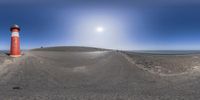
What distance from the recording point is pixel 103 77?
900 cm

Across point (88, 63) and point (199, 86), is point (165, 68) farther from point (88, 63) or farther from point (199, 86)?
point (88, 63)

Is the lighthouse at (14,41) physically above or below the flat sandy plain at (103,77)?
above

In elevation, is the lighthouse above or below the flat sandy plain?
above

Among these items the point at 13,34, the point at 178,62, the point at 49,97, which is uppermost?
the point at 13,34

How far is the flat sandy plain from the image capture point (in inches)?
245

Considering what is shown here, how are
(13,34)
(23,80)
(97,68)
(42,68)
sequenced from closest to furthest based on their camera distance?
1. (23,80)
2. (42,68)
3. (97,68)
4. (13,34)

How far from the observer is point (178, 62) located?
11312 millimetres

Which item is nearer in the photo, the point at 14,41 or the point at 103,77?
the point at 103,77

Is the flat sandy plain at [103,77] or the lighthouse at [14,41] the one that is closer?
the flat sandy plain at [103,77]

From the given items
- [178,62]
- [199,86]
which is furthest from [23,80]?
[178,62]

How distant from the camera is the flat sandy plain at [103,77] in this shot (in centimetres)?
622

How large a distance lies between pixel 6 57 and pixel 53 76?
13.8 ft

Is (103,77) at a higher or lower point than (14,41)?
lower

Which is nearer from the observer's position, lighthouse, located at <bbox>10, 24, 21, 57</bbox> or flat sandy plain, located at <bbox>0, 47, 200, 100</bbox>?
flat sandy plain, located at <bbox>0, 47, 200, 100</bbox>
